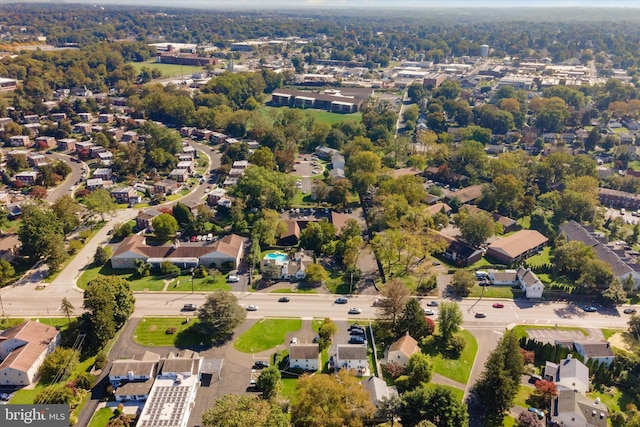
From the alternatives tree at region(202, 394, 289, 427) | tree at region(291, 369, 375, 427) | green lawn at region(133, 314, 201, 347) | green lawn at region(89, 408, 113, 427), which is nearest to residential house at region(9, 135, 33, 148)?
green lawn at region(133, 314, 201, 347)

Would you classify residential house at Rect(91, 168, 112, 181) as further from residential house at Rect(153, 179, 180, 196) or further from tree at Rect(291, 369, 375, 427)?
tree at Rect(291, 369, 375, 427)

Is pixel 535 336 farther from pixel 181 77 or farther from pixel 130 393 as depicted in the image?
pixel 181 77

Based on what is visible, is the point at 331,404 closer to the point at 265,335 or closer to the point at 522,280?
the point at 265,335

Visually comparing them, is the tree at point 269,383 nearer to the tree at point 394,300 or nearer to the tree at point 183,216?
the tree at point 394,300

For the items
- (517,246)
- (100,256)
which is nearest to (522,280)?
(517,246)

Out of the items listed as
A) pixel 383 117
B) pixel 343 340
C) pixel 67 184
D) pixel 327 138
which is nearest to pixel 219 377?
pixel 343 340
